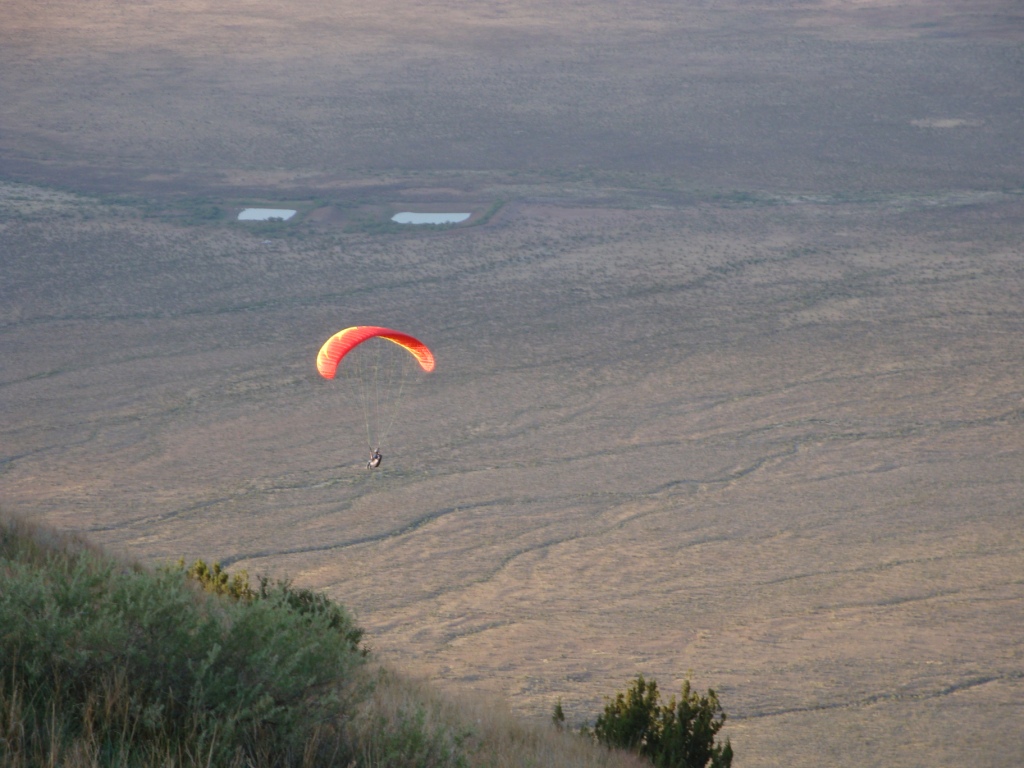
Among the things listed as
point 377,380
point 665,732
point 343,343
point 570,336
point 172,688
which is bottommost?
point 665,732

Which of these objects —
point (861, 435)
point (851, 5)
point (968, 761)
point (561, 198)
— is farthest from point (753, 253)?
A: point (851, 5)

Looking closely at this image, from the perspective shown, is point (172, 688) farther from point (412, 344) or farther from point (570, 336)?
point (570, 336)

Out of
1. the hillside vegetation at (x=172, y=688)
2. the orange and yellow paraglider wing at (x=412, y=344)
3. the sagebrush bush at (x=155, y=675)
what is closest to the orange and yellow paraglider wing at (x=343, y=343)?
the orange and yellow paraglider wing at (x=412, y=344)

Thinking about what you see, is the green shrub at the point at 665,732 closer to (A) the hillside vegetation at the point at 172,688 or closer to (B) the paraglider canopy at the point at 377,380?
(A) the hillside vegetation at the point at 172,688

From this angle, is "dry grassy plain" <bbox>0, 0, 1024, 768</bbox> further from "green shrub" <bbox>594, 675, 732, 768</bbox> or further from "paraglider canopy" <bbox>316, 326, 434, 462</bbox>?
"green shrub" <bbox>594, 675, 732, 768</bbox>

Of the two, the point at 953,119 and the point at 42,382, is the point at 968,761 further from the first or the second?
the point at 953,119

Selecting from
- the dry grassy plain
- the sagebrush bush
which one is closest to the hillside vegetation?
the sagebrush bush

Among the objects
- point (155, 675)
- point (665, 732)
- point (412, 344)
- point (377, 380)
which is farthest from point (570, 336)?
point (155, 675)
